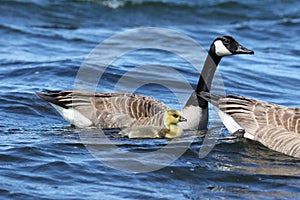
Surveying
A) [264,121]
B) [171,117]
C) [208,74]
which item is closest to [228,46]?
[208,74]

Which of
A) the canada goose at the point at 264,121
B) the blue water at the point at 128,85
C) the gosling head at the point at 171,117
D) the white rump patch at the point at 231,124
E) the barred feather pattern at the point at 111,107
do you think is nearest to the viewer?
the blue water at the point at 128,85

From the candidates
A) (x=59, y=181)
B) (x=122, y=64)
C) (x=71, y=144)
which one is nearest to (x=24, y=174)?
(x=59, y=181)

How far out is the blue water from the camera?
26.7 ft

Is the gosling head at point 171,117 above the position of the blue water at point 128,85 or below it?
above

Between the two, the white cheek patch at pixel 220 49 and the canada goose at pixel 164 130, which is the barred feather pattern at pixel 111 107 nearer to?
the canada goose at pixel 164 130

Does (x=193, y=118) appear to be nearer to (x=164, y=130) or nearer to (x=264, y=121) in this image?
(x=164, y=130)

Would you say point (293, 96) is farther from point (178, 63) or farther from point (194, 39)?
point (194, 39)

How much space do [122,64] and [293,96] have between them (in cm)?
407

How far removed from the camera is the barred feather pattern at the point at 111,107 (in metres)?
10.3

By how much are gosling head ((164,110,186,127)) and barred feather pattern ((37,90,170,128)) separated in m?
0.26

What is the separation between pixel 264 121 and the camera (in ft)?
32.3

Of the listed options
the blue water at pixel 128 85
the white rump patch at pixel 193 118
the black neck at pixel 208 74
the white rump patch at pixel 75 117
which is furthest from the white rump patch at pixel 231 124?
the white rump patch at pixel 75 117

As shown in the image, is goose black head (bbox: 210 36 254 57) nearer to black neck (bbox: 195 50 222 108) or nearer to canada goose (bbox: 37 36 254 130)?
canada goose (bbox: 37 36 254 130)

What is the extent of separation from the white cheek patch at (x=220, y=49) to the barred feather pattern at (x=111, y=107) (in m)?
1.16
